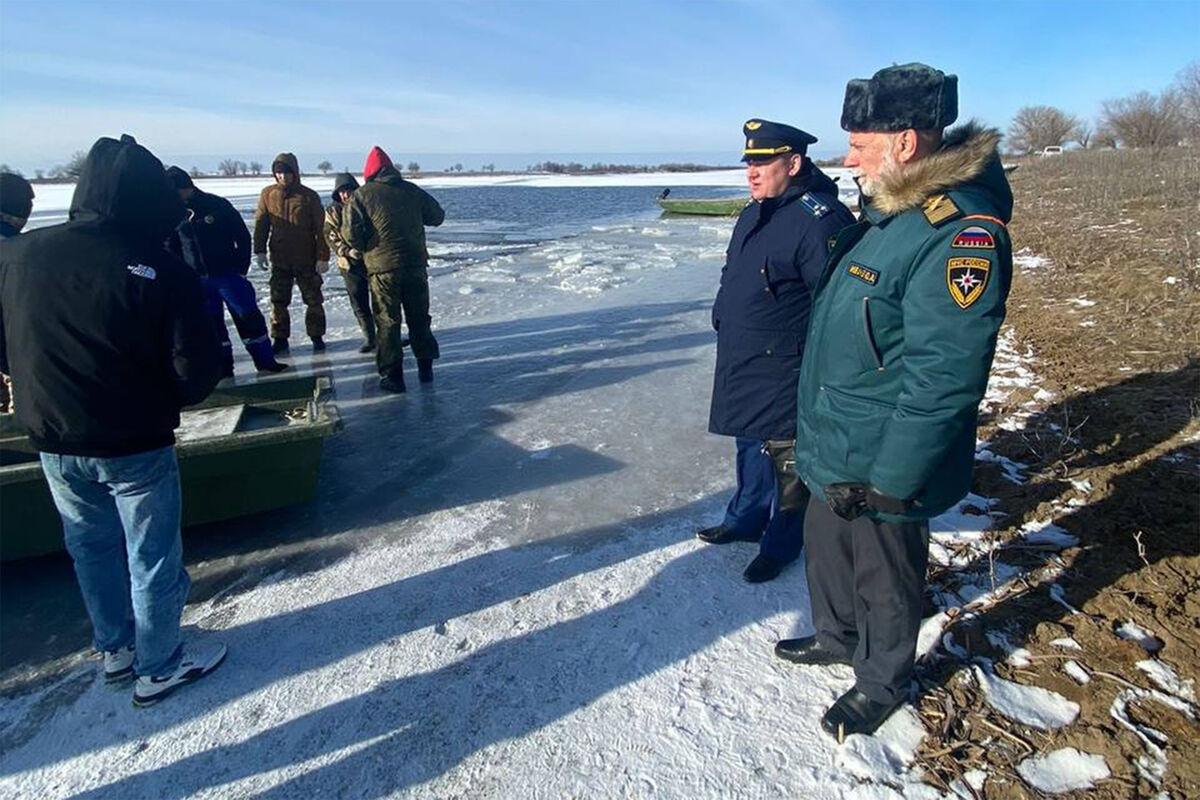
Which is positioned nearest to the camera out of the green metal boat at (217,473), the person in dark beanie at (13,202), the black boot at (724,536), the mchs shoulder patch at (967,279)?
the mchs shoulder patch at (967,279)

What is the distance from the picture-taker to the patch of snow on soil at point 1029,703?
204 centimetres

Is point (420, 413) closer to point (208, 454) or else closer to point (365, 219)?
point (365, 219)

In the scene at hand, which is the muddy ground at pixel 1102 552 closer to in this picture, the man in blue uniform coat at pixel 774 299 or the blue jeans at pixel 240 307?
the man in blue uniform coat at pixel 774 299

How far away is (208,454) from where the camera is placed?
9.66ft

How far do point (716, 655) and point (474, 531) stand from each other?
1.41 m

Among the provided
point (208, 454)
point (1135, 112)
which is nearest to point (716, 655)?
point (208, 454)

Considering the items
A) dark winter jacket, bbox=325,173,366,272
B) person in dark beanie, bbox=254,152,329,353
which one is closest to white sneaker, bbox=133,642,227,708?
dark winter jacket, bbox=325,173,366,272

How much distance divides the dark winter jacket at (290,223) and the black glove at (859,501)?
18.6 feet

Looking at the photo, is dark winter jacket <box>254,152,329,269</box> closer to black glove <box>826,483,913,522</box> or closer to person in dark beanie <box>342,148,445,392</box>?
person in dark beanie <box>342,148,445,392</box>

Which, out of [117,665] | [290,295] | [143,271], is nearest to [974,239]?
[143,271]

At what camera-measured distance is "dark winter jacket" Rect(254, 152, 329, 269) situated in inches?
239

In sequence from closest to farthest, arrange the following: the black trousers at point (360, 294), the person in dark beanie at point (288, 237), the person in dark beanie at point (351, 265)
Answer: the person in dark beanie at point (288, 237)
the person in dark beanie at point (351, 265)
the black trousers at point (360, 294)

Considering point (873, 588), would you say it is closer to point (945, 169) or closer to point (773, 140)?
point (945, 169)

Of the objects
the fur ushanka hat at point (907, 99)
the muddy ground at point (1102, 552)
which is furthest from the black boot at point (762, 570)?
the fur ushanka hat at point (907, 99)
